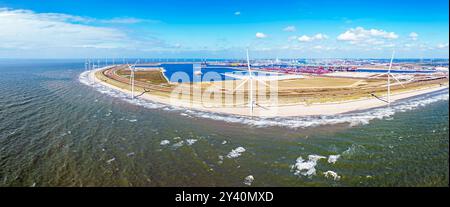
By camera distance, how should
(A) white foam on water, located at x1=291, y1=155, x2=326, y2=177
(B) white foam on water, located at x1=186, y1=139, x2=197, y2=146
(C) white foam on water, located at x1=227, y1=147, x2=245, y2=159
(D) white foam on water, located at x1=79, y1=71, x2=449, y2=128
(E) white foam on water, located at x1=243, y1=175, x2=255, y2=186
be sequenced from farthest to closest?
(D) white foam on water, located at x1=79, y1=71, x2=449, y2=128
(B) white foam on water, located at x1=186, y1=139, x2=197, y2=146
(C) white foam on water, located at x1=227, y1=147, x2=245, y2=159
(A) white foam on water, located at x1=291, y1=155, x2=326, y2=177
(E) white foam on water, located at x1=243, y1=175, x2=255, y2=186

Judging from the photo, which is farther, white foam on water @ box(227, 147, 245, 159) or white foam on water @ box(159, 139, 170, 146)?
white foam on water @ box(159, 139, 170, 146)

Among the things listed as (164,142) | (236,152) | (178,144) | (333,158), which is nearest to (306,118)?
(333,158)

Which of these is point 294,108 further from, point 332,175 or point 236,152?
point 332,175

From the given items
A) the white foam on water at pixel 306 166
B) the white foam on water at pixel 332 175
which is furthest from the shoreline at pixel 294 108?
the white foam on water at pixel 332 175

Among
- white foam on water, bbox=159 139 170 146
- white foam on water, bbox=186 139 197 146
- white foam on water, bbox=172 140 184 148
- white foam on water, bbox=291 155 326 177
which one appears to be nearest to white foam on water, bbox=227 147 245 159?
white foam on water, bbox=186 139 197 146

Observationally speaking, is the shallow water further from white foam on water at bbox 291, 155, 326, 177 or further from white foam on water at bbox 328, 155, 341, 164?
white foam on water at bbox 328, 155, 341, 164

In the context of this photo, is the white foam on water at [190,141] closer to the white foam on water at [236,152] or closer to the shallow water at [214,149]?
the shallow water at [214,149]

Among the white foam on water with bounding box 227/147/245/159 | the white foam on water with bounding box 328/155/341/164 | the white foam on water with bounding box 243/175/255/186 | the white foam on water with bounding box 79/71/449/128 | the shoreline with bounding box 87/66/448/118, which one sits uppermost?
the shoreline with bounding box 87/66/448/118

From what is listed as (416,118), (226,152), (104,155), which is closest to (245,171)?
(226,152)
